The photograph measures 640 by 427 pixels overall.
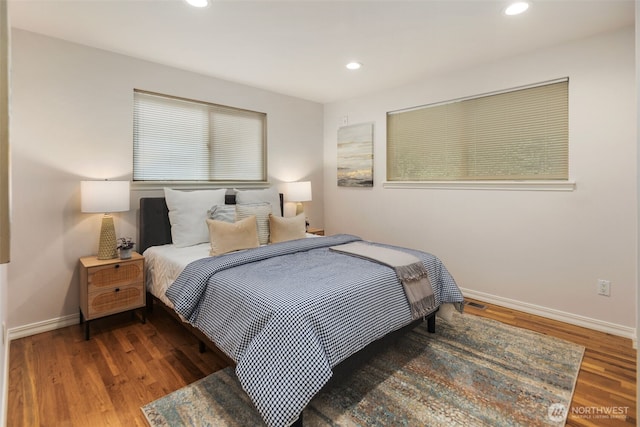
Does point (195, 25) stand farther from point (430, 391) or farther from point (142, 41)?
point (430, 391)

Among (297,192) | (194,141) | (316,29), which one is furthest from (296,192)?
(316,29)

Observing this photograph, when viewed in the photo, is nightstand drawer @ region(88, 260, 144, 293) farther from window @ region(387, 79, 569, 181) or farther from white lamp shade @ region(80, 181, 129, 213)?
window @ region(387, 79, 569, 181)

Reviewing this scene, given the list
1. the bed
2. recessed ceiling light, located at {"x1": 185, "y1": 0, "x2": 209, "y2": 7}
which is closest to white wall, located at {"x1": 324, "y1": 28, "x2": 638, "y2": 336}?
the bed

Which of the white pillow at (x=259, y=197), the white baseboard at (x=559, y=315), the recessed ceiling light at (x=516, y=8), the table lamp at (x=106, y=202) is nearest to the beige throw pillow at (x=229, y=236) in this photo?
the white pillow at (x=259, y=197)

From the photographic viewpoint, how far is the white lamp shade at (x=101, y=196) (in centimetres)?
262

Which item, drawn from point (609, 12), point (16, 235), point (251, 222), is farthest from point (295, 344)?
point (609, 12)

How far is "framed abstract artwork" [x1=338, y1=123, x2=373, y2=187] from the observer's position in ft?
14.2

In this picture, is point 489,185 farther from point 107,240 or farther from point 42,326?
point 42,326

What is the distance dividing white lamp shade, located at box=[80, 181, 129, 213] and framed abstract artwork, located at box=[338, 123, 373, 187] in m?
2.75

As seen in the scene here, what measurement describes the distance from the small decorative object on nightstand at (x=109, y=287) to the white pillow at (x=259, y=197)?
42.5 inches

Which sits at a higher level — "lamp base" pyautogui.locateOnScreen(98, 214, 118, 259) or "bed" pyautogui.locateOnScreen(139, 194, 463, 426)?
"lamp base" pyautogui.locateOnScreen(98, 214, 118, 259)

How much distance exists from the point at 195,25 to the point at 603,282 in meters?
3.79

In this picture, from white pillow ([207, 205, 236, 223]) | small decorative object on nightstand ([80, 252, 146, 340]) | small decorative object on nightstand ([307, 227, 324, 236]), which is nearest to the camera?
small decorative object on nightstand ([80, 252, 146, 340])

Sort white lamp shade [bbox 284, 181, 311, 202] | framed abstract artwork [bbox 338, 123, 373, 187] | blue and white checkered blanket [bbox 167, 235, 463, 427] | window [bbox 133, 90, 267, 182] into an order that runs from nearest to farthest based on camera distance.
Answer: blue and white checkered blanket [bbox 167, 235, 463, 427], window [bbox 133, 90, 267, 182], white lamp shade [bbox 284, 181, 311, 202], framed abstract artwork [bbox 338, 123, 373, 187]
